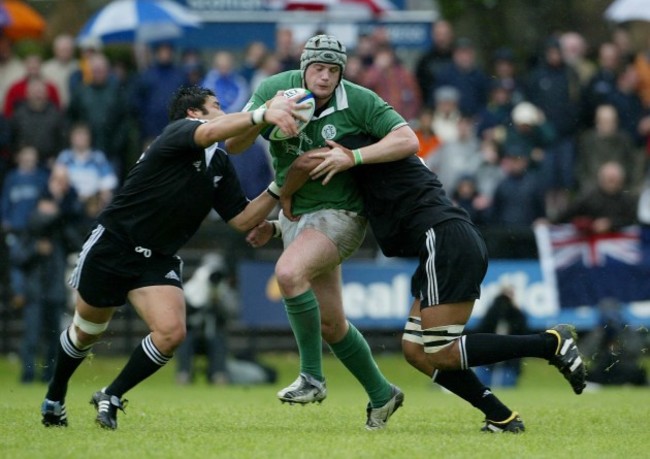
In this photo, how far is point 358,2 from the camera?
2011 cm

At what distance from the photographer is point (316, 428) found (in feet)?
32.7

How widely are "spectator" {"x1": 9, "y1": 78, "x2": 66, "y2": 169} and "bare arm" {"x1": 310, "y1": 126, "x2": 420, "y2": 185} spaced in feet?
30.4

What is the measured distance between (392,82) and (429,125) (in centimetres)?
106

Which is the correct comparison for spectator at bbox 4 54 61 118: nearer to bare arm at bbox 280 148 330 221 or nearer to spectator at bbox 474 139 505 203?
spectator at bbox 474 139 505 203

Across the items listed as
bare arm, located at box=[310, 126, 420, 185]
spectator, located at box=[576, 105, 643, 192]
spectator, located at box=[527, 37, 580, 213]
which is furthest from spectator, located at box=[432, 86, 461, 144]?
bare arm, located at box=[310, 126, 420, 185]

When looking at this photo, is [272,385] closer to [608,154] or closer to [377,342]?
[377,342]

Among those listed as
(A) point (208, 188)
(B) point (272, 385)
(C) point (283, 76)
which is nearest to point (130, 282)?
(A) point (208, 188)

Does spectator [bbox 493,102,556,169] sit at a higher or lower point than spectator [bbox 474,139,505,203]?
higher

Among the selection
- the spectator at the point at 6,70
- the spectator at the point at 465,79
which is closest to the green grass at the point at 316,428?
the spectator at the point at 465,79

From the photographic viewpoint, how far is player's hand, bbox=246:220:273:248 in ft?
33.1

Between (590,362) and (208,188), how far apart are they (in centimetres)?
730

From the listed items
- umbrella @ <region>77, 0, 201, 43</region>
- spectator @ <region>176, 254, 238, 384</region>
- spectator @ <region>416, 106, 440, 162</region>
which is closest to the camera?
spectator @ <region>176, 254, 238, 384</region>

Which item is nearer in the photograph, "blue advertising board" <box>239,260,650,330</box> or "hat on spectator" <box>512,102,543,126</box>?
"blue advertising board" <box>239,260,650,330</box>

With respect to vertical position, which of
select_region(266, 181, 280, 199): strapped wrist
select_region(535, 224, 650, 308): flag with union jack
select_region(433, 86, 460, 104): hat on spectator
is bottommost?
select_region(535, 224, 650, 308): flag with union jack
